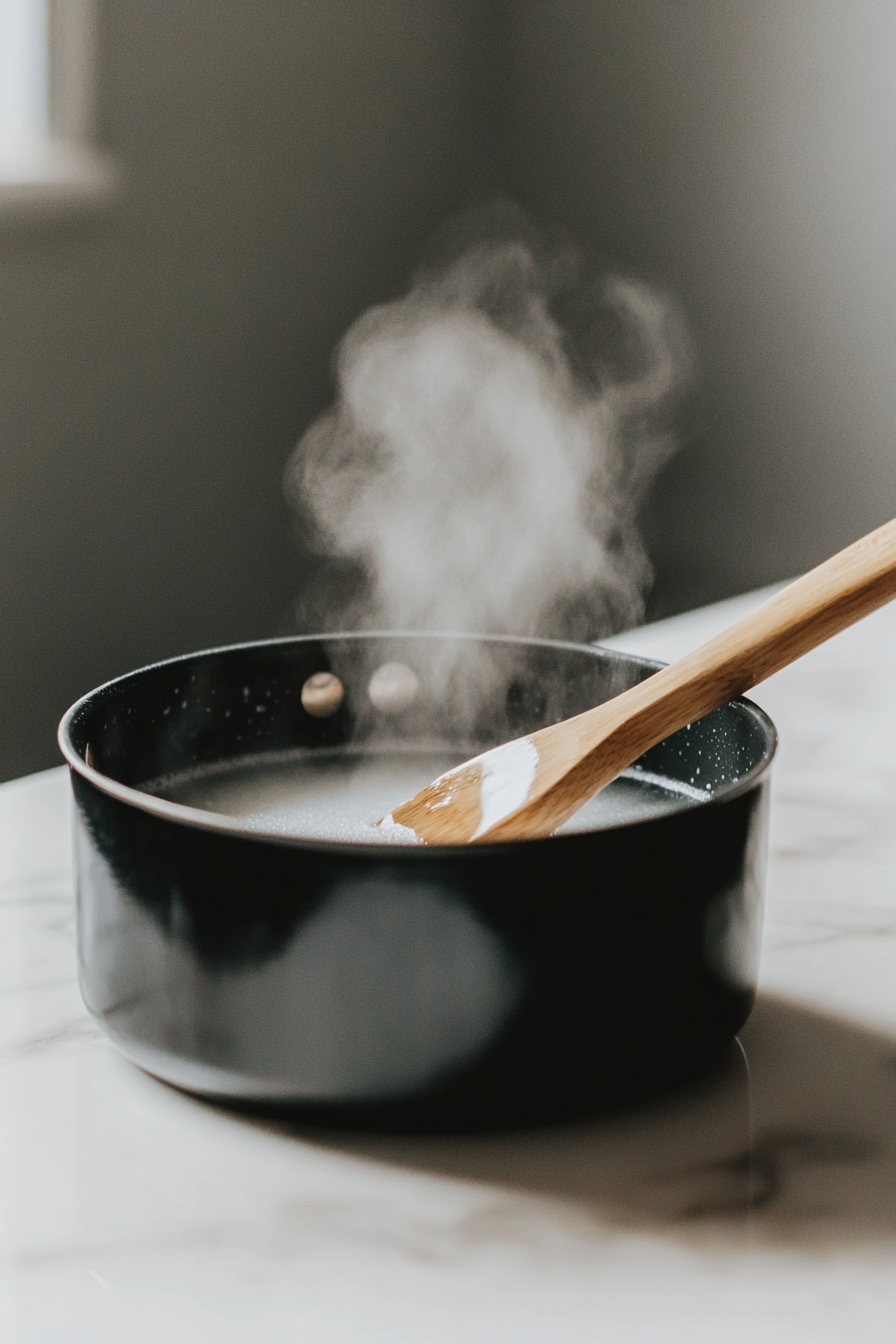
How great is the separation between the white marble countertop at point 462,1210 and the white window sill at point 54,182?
161 cm

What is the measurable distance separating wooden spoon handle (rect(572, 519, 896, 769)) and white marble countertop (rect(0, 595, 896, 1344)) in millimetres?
131

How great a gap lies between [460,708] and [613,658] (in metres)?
0.10

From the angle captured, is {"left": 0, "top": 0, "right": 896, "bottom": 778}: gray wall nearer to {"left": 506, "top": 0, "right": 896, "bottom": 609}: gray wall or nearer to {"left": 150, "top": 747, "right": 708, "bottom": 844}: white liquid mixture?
{"left": 506, "top": 0, "right": 896, "bottom": 609}: gray wall

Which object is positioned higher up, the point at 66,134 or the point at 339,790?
the point at 66,134

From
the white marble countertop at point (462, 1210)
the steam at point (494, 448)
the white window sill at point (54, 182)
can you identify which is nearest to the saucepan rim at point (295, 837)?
the white marble countertop at point (462, 1210)

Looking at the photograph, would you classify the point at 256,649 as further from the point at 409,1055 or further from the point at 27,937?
the point at 409,1055

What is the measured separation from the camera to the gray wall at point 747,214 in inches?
97.8

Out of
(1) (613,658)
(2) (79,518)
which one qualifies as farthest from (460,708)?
(2) (79,518)

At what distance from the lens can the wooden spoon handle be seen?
1.74 ft

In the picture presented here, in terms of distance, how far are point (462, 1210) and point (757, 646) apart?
22 centimetres

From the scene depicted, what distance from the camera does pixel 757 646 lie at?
0.53 metres

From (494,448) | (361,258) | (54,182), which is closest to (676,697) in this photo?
(494,448)

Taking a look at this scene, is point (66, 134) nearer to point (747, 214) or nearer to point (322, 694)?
point (747, 214)

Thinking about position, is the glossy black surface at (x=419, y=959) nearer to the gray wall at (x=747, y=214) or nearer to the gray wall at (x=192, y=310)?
the gray wall at (x=192, y=310)
